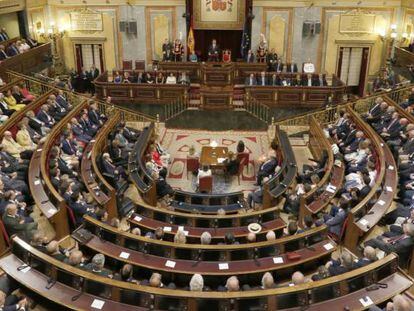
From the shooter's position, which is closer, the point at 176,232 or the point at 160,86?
the point at 176,232

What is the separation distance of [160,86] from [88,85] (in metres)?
4.18

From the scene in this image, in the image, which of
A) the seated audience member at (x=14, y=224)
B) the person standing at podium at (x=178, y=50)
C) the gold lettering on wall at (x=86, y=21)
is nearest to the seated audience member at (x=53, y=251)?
the seated audience member at (x=14, y=224)

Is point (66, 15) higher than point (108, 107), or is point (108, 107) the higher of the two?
point (66, 15)

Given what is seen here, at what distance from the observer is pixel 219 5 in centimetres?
1842

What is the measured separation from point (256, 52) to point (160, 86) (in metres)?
4.67

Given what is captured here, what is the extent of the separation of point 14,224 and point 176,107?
30.9 feet

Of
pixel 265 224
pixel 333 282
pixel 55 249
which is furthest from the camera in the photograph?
pixel 265 224

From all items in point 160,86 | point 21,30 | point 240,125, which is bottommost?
point 240,125

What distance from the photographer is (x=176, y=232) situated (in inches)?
314

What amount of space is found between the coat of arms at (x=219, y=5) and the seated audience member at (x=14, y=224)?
43.0ft

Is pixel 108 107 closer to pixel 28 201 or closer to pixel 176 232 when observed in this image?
pixel 28 201

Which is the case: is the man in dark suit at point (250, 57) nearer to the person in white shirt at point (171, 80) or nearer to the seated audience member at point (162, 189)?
the person in white shirt at point (171, 80)

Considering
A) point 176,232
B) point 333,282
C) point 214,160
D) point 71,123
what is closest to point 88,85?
point 71,123

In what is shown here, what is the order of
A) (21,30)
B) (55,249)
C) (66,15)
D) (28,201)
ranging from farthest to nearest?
(66,15)
(21,30)
(28,201)
(55,249)
